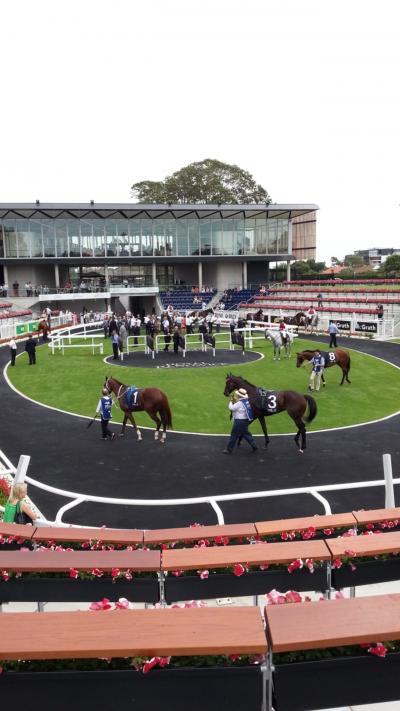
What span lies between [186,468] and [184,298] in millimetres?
42923

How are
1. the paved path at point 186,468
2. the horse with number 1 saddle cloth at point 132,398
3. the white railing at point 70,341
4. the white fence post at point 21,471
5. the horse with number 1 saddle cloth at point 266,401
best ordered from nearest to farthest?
the white fence post at point 21,471 → the paved path at point 186,468 → the horse with number 1 saddle cloth at point 266,401 → the horse with number 1 saddle cloth at point 132,398 → the white railing at point 70,341

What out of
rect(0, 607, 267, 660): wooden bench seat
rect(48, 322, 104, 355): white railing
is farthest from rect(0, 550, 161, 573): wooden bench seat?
rect(48, 322, 104, 355): white railing

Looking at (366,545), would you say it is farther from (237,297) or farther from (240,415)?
(237,297)

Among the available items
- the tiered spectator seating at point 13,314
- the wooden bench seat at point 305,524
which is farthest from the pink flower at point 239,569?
the tiered spectator seating at point 13,314

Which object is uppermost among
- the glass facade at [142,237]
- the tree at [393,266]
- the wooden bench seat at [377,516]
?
the glass facade at [142,237]

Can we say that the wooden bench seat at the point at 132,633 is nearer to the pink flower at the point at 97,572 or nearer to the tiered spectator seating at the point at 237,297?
the pink flower at the point at 97,572

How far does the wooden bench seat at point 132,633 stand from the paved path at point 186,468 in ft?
16.2

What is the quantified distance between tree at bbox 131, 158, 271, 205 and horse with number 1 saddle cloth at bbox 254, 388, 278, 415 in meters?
60.0

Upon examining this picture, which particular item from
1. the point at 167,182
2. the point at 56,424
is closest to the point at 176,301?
the point at 167,182

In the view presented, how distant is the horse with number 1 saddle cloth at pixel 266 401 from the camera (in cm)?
1153

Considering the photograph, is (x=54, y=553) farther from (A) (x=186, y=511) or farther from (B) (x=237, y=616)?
(A) (x=186, y=511)

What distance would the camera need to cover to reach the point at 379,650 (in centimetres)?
310

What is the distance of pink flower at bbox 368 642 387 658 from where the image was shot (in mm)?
3090

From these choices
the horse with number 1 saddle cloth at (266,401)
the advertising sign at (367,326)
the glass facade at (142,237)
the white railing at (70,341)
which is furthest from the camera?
the glass facade at (142,237)
